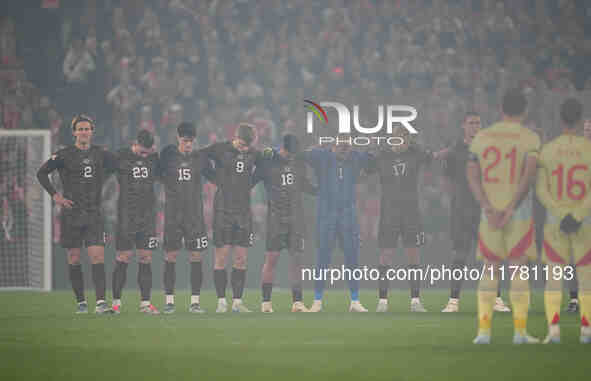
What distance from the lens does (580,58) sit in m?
21.5

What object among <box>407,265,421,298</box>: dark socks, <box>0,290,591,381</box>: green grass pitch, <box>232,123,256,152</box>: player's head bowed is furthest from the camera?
<box>407,265,421,298</box>: dark socks

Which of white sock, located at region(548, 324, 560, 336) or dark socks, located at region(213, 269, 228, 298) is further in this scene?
dark socks, located at region(213, 269, 228, 298)

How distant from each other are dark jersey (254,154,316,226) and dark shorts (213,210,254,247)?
357 millimetres

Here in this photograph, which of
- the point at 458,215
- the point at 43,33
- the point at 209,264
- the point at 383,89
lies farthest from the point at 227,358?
the point at 43,33

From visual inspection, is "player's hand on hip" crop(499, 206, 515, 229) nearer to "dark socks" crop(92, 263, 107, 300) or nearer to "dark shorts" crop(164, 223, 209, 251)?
"dark shorts" crop(164, 223, 209, 251)

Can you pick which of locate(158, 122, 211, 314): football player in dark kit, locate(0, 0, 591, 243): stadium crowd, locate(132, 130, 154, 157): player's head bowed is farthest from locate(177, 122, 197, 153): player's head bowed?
locate(0, 0, 591, 243): stadium crowd

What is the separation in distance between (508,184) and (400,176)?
427 cm

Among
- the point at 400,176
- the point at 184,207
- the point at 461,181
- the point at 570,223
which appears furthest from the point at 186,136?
the point at 570,223

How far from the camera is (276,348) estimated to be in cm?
833

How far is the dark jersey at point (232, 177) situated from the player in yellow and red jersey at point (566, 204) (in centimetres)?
448

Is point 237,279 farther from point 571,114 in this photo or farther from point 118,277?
point 571,114

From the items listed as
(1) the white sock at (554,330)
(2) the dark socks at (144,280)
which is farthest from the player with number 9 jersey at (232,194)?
(1) the white sock at (554,330)

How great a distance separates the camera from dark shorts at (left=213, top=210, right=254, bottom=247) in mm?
11883

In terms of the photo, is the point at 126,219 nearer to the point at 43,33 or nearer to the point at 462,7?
the point at 43,33
